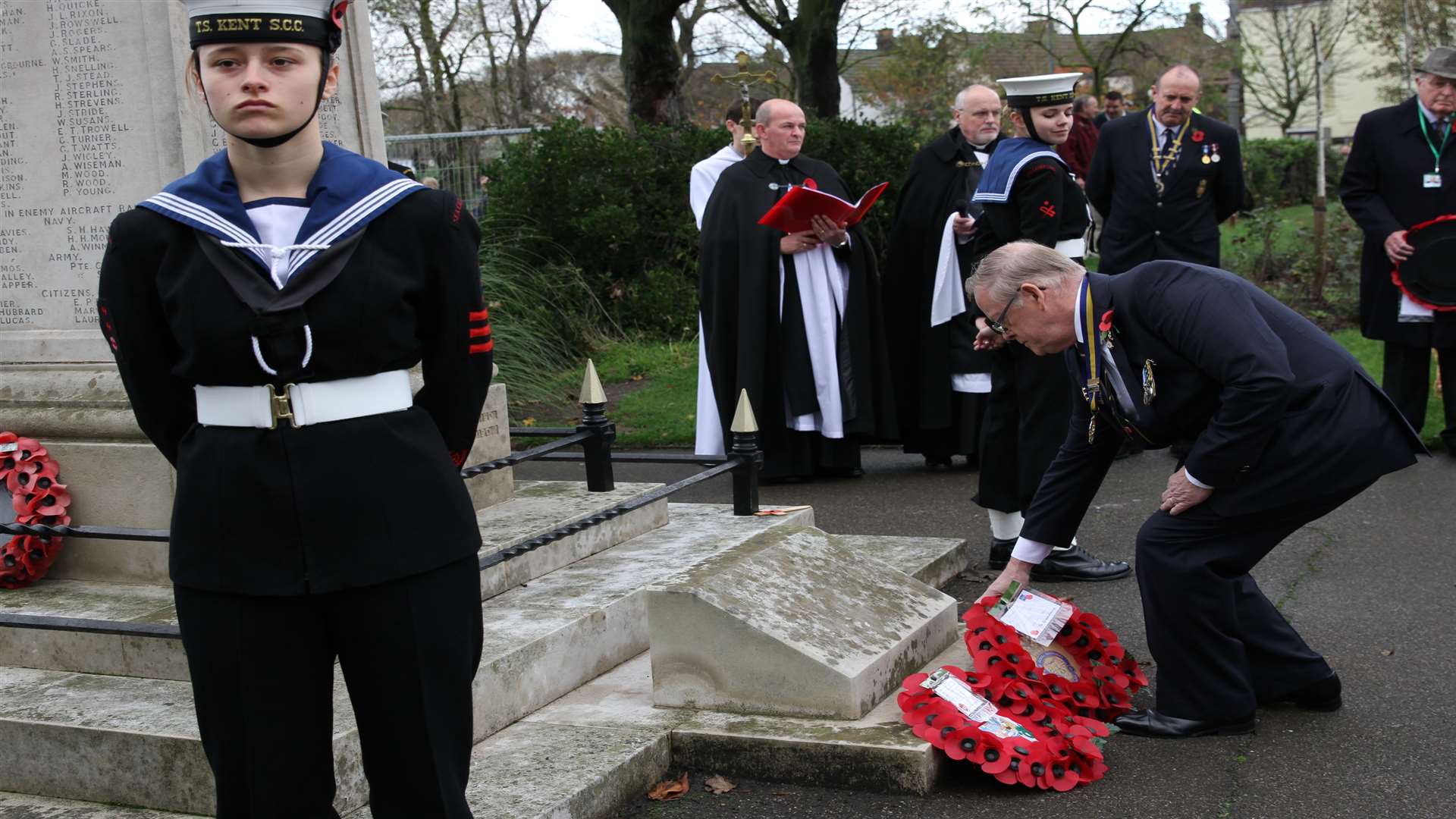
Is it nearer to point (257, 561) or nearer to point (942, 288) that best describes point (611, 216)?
point (942, 288)

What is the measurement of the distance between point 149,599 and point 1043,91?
4.00 meters

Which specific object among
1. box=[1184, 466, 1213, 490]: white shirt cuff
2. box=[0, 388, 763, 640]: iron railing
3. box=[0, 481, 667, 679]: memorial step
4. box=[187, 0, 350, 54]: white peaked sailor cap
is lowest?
box=[0, 481, 667, 679]: memorial step

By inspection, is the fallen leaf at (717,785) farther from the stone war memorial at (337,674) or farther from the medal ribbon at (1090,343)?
the medal ribbon at (1090,343)

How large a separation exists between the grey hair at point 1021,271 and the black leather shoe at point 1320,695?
141 cm

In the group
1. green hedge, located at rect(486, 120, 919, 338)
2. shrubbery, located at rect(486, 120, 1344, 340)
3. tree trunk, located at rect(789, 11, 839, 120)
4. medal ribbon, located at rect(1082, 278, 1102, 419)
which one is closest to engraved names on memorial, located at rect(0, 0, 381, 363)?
medal ribbon, located at rect(1082, 278, 1102, 419)

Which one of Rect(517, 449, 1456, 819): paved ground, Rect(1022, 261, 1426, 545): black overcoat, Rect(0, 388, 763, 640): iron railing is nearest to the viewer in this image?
Rect(517, 449, 1456, 819): paved ground

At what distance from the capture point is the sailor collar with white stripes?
254cm

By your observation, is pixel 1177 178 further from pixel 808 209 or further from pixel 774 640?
pixel 774 640

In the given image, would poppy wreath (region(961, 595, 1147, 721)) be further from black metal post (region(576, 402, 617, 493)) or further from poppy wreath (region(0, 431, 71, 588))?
poppy wreath (region(0, 431, 71, 588))

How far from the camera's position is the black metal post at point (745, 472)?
20.3ft

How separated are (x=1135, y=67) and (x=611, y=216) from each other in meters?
33.3

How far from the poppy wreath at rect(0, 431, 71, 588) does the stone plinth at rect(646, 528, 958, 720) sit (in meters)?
2.10

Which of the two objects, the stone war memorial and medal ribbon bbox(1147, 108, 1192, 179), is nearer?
the stone war memorial

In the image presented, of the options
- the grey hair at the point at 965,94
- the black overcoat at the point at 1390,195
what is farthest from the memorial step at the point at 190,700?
the black overcoat at the point at 1390,195
